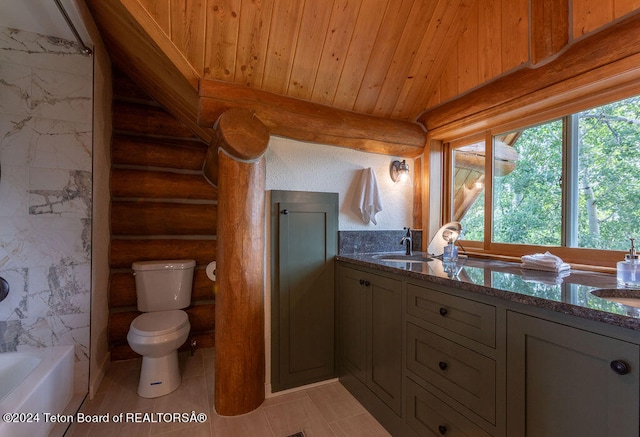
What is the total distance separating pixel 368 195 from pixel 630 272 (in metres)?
1.51

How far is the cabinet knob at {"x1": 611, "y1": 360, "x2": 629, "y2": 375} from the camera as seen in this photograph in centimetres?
80

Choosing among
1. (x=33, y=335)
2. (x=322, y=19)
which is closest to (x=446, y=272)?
(x=322, y=19)

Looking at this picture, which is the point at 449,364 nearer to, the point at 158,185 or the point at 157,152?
the point at 158,185

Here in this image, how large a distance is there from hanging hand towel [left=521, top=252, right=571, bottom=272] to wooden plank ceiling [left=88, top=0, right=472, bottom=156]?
4.27 feet

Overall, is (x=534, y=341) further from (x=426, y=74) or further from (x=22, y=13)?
(x=22, y=13)

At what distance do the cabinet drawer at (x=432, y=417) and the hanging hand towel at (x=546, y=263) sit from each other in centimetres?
88

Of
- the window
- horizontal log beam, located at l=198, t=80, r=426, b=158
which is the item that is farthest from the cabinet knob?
horizontal log beam, located at l=198, t=80, r=426, b=158

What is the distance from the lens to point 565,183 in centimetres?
174

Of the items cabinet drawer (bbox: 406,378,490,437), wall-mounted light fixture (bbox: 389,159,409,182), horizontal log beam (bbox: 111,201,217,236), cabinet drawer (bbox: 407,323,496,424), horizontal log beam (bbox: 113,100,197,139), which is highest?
horizontal log beam (bbox: 113,100,197,139)

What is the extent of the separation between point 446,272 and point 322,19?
1711mm

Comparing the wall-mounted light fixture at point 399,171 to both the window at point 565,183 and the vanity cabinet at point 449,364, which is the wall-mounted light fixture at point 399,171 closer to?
the window at point 565,183

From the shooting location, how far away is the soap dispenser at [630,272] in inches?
46.8

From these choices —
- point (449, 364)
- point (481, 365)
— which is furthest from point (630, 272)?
point (449, 364)

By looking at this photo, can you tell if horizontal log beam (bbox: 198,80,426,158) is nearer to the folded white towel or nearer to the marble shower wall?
the marble shower wall
